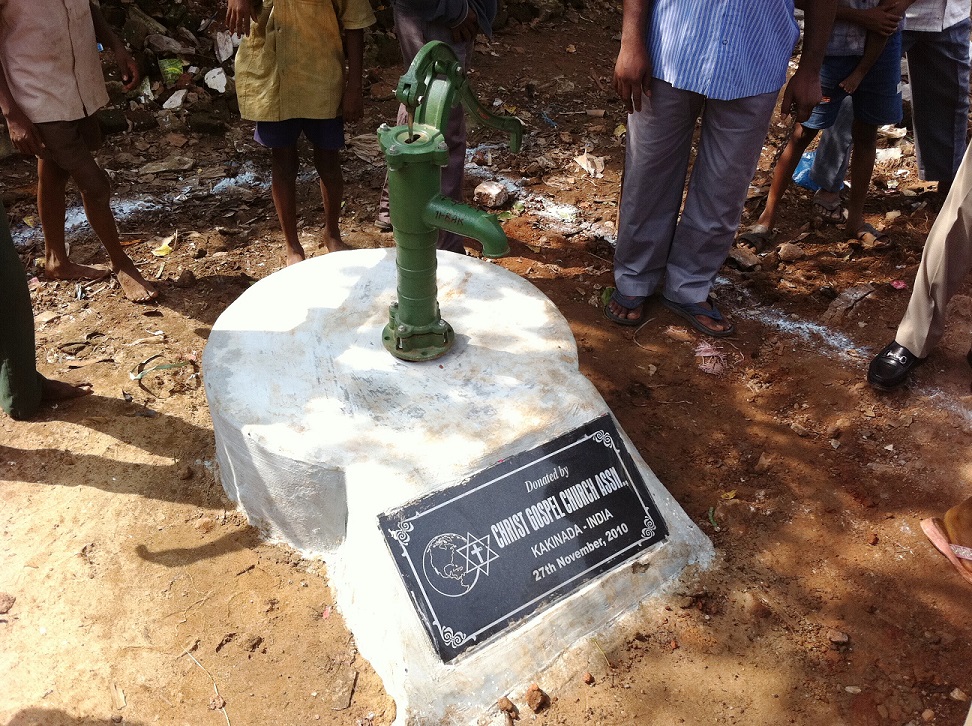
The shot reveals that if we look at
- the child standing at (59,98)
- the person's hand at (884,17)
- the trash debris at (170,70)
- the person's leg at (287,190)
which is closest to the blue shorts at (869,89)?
Result: the person's hand at (884,17)

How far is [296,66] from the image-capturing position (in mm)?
3256

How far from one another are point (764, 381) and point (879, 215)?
6.21ft

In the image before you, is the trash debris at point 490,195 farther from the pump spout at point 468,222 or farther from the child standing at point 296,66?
the pump spout at point 468,222

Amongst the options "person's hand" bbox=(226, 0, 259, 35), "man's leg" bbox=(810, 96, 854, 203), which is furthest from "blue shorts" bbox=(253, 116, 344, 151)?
"man's leg" bbox=(810, 96, 854, 203)

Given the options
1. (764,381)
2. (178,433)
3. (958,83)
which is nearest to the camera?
(178,433)

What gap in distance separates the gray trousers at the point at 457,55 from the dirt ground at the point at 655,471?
0.53 metres

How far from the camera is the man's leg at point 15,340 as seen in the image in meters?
2.68

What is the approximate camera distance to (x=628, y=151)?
10.9 feet

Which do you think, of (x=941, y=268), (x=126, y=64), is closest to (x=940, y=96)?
(x=941, y=268)

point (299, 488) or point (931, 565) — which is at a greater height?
point (299, 488)

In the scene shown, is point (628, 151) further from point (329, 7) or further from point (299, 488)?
point (299, 488)

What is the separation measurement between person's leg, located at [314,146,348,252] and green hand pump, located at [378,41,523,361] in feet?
5.04

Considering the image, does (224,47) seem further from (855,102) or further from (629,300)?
(855,102)

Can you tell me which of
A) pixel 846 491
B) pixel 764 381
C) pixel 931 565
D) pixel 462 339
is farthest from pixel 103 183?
pixel 931 565
